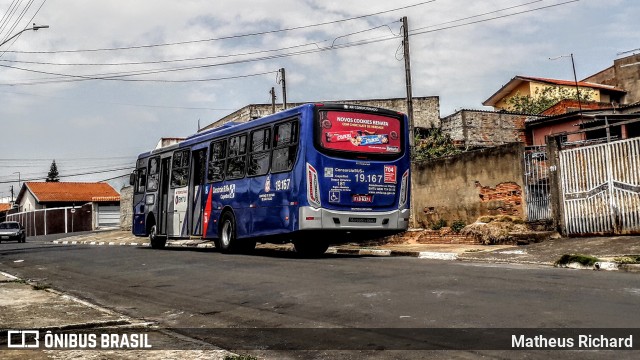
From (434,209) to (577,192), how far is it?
6.12 m

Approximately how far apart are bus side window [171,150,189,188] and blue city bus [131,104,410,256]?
1.52 m

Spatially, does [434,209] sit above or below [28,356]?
above

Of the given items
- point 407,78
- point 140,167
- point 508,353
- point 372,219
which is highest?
point 407,78

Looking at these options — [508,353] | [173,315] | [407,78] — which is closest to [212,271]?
[173,315]

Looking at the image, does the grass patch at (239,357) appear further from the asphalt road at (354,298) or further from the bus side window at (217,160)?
the bus side window at (217,160)

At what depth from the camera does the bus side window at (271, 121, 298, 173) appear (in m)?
13.6

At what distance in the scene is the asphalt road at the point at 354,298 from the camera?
19.5 ft

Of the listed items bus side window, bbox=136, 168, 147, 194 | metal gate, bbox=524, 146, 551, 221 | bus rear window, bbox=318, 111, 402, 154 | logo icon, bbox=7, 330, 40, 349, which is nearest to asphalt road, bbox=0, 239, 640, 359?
logo icon, bbox=7, 330, 40, 349

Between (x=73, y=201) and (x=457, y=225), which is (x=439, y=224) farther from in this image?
(x=73, y=201)

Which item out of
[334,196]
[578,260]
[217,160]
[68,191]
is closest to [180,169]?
[217,160]

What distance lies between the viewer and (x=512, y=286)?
318 inches

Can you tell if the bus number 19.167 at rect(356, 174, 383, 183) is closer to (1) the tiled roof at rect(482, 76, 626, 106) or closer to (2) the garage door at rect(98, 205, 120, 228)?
(1) the tiled roof at rect(482, 76, 626, 106)

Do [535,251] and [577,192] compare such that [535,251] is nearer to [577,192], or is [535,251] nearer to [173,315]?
[577,192]

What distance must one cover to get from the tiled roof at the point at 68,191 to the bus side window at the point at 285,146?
174 ft
